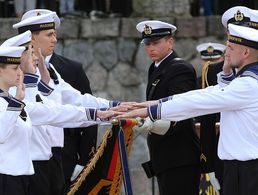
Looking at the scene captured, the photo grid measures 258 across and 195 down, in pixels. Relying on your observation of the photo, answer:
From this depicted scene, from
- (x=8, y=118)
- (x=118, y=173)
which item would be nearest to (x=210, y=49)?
(x=118, y=173)

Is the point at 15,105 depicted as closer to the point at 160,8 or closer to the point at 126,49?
the point at 126,49

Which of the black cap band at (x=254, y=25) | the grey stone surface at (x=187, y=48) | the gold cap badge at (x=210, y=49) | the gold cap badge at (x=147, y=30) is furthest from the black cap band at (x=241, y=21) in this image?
the grey stone surface at (x=187, y=48)

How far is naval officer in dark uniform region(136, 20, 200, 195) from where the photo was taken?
997cm

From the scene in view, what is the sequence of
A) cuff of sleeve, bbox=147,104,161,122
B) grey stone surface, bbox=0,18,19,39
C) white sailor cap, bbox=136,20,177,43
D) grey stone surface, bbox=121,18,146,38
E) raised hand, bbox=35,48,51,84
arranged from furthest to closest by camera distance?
grey stone surface, bbox=121,18,146,38 < grey stone surface, bbox=0,18,19,39 < white sailor cap, bbox=136,20,177,43 < raised hand, bbox=35,48,51,84 < cuff of sleeve, bbox=147,104,161,122

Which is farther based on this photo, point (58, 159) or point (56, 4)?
point (56, 4)

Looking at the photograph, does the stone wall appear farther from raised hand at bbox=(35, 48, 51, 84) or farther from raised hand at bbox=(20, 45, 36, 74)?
raised hand at bbox=(20, 45, 36, 74)

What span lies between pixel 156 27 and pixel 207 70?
0.66m

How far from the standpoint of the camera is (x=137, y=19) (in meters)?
14.0

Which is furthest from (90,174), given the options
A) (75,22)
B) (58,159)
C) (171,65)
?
(75,22)

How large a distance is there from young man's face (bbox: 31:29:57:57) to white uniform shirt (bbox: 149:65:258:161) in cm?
133

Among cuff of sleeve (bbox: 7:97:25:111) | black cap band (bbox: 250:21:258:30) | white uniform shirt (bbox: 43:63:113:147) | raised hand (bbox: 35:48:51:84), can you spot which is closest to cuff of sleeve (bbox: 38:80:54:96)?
raised hand (bbox: 35:48:51:84)

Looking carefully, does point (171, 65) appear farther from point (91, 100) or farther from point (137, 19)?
point (137, 19)

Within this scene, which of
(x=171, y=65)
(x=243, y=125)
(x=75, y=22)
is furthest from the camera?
(x=75, y=22)

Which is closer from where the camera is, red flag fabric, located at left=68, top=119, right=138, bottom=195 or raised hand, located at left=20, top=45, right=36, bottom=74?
raised hand, located at left=20, top=45, right=36, bottom=74
